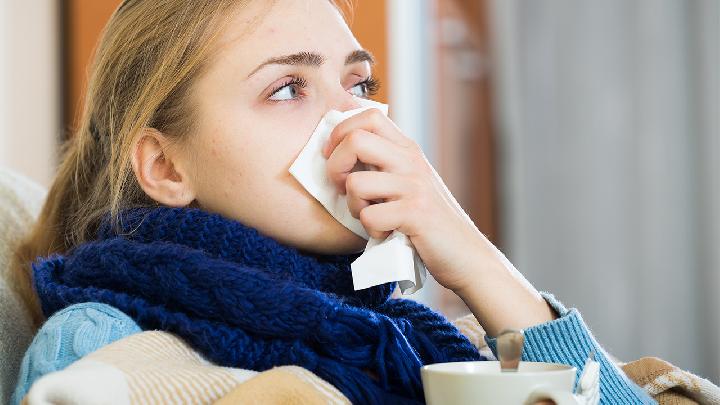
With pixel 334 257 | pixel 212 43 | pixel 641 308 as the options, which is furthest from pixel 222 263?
pixel 641 308

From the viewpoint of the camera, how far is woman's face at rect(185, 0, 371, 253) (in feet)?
3.52

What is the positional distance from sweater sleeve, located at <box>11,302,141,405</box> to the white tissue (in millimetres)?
266

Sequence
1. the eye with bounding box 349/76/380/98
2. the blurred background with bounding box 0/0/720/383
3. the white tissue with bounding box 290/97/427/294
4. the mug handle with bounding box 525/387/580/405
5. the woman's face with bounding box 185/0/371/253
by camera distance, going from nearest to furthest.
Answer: the mug handle with bounding box 525/387/580/405 → the white tissue with bounding box 290/97/427/294 → the woman's face with bounding box 185/0/371/253 → the eye with bounding box 349/76/380/98 → the blurred background with bounding box 0/0/720/383

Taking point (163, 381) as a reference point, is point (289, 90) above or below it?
above

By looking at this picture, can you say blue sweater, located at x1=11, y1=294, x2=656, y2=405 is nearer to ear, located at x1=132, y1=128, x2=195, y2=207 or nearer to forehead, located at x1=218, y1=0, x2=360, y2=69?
ear, located at x1=132, y1=128, x2=195, y2=207

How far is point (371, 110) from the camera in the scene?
102 centimetres

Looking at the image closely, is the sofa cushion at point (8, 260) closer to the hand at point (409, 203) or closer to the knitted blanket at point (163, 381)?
the knitted blanket at point (163, 381)

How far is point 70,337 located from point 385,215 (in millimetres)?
356

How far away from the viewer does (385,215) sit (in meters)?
0.95

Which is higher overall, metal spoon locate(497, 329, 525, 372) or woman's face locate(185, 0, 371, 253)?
woman's face locate(185, 0, 371, 253)

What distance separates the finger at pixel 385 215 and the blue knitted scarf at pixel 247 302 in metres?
0.10

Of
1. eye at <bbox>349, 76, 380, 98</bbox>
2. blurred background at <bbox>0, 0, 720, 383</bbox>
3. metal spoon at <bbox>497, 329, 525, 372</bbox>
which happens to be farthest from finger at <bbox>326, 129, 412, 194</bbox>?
blurred background at <bbox>0, 0, 720, 383</bbox>

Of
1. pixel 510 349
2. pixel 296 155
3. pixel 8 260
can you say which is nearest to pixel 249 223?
pixel 296 155

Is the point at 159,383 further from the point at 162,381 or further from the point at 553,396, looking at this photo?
the point at 553,396
